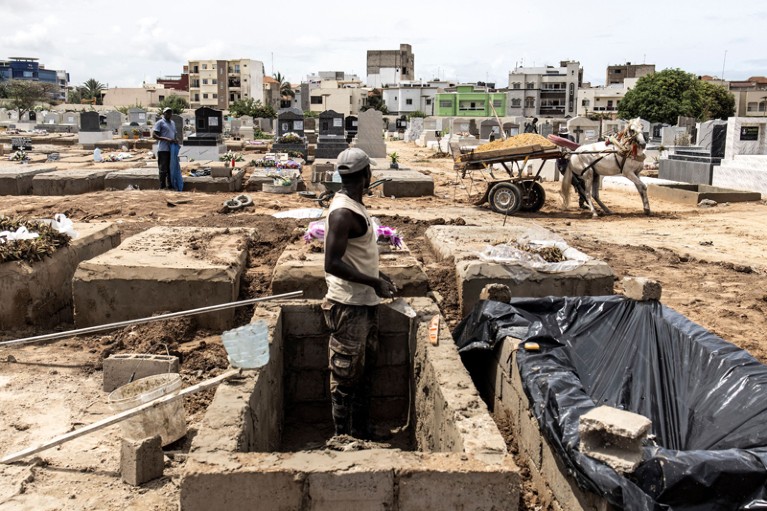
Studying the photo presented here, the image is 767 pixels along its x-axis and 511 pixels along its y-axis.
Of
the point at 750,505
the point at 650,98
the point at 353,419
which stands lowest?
the point at 353,419

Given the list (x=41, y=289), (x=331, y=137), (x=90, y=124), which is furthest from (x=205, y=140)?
(x=41, y=289)

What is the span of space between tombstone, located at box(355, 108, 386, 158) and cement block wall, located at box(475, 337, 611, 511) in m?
17.8

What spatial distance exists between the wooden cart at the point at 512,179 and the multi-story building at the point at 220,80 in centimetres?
8055

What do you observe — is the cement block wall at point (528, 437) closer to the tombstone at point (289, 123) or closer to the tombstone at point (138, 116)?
the tombstone at point (289, 123)

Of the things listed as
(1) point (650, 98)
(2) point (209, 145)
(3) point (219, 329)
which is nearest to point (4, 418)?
(3) point (219, 329)

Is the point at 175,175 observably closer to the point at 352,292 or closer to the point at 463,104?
the point at 352,292

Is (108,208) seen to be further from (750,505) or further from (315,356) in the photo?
(750,505)

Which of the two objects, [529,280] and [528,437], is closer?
[528,437]

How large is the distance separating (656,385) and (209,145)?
1841 cm

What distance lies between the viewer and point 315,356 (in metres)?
4.99

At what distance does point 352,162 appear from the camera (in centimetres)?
396

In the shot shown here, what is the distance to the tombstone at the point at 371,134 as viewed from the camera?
72.8 ft

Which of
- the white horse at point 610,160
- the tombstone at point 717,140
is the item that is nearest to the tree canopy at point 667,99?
the tombstone at point 717,140

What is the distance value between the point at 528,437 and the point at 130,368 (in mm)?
2609
